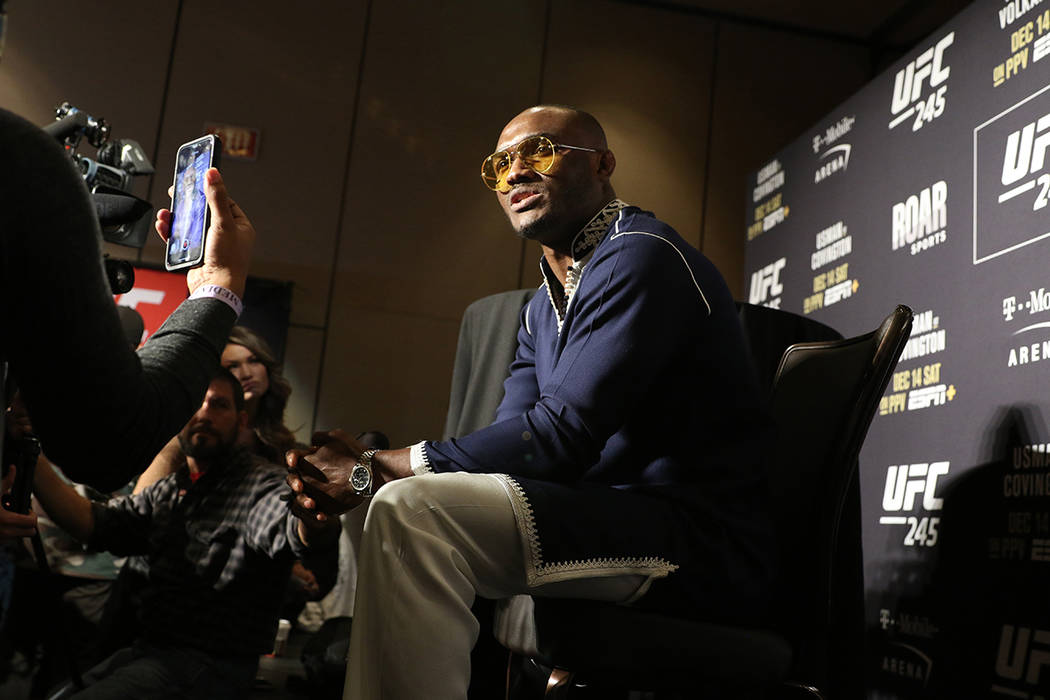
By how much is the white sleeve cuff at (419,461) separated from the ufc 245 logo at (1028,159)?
5.52ft

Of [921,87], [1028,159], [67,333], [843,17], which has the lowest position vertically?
[67,333]

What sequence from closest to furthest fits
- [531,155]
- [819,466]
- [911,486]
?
[819,466], [531,155], [911,486]

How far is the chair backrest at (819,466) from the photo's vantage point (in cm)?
141

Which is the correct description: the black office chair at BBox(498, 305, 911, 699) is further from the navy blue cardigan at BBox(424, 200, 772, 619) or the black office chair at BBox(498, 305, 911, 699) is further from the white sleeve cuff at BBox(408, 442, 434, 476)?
the white sleeve cuff at BBox(408, 442, 434, 476)

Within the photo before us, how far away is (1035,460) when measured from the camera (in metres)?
2.09

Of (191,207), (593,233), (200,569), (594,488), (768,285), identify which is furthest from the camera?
(768,285)

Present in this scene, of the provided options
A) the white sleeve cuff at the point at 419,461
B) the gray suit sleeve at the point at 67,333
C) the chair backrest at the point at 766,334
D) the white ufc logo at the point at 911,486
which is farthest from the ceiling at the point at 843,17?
the gray suit sleeve at the point at 67,333

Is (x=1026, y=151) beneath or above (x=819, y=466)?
above

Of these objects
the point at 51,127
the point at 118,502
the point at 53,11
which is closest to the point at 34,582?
the point at 118,502

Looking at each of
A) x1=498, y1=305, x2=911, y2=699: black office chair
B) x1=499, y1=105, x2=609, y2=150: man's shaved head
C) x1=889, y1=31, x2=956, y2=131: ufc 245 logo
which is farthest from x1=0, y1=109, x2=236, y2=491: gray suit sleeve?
x1=889, y1=31, x2=956, y2=131: ufc 245 logo

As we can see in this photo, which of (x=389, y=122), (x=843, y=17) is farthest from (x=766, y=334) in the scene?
(x=843, y=17)

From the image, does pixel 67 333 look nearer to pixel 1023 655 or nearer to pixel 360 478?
pixel 360 478

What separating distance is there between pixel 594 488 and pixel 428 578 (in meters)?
0.27

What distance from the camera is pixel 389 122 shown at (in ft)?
16.6
